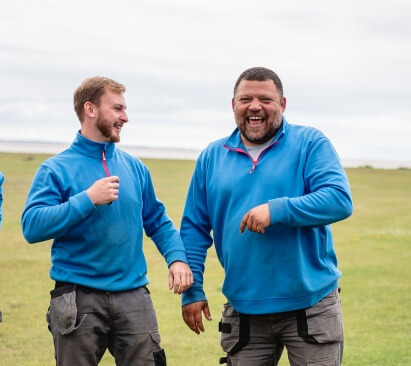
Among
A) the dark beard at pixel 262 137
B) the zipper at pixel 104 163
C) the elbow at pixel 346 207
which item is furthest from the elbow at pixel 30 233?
the elbow at pixel 346 207

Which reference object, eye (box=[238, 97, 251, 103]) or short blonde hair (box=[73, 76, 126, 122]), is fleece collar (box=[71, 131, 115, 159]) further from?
eye (box=[238, 97, 251, 103])

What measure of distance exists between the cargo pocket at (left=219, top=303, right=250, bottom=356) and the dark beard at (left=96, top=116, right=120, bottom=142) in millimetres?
1335

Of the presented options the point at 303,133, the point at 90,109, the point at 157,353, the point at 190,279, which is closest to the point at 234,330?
the point at 190,279

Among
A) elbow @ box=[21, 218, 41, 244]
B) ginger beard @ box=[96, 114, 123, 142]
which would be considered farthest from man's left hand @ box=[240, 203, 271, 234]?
elbow @ box=[21, 218, 41, 244]

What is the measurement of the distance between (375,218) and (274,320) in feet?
65.2

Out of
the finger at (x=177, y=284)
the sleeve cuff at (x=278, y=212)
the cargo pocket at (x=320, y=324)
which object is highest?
the sleeve cuff at (x=278, y=212)

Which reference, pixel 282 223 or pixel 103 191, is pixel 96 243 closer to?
pixel 103 191

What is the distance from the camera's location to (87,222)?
502 cm

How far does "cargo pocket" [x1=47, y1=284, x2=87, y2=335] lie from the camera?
16.3ft

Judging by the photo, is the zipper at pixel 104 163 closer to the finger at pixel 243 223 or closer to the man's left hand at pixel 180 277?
the man's left hand at pixel 180 277

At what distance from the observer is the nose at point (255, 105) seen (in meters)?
4.89

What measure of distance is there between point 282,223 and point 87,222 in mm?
1258

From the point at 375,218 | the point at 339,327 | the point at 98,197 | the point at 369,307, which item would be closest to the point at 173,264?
the point at 98,197

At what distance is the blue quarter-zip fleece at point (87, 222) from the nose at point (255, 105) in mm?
→ 975
